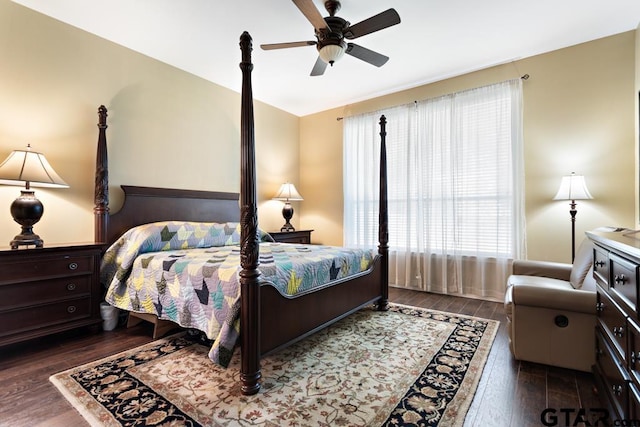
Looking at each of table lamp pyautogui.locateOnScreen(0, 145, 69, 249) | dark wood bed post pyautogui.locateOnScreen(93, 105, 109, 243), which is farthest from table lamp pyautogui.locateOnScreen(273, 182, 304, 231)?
table lamp pyautogui.locateOnScreen(0, 145, 69, 249)

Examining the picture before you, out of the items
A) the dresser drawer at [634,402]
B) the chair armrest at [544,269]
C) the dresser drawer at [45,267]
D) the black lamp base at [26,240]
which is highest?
the black lamp base at [26,240]

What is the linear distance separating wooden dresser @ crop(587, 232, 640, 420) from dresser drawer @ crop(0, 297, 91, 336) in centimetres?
354

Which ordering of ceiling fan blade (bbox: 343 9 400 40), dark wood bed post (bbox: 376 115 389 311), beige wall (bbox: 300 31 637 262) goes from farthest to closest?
dark wood bed post (bbox: 376 115 389 311) < beige wall (bbox: 300 31 637 262) < ceiling fan blade (bbox: 343 9 400 40)

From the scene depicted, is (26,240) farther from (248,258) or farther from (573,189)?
(573,189)

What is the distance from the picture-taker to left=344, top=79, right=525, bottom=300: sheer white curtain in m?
3.52

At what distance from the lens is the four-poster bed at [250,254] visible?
1771mm

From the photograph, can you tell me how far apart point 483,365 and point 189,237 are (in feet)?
9.31

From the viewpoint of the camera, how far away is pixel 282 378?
1.92 m

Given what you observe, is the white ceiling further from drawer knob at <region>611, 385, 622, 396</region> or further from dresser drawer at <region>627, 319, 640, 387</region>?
drawer knob at <region>611, 385, 622, 396</region>

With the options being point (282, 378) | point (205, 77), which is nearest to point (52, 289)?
point (282, 378)

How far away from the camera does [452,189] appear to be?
386 centimetres

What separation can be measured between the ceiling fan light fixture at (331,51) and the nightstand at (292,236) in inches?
98.6

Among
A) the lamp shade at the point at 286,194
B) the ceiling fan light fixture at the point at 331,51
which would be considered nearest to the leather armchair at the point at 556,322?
the ceiling fan light fixture at the point at 331,51

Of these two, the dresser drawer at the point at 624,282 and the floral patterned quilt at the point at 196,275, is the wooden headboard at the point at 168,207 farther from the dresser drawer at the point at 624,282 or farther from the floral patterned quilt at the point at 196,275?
the dresser drawer at the point at 624,282
